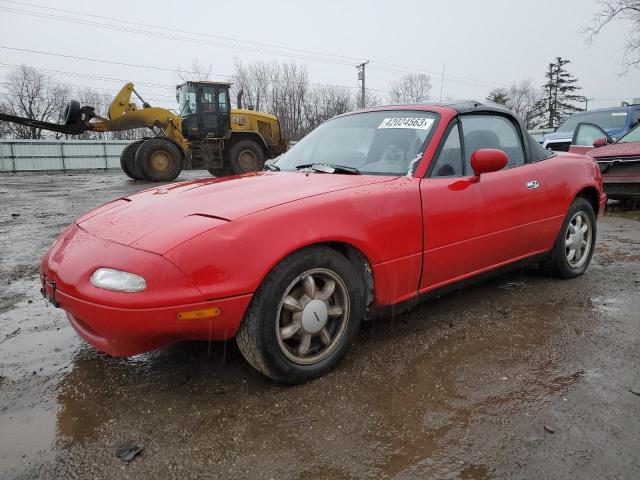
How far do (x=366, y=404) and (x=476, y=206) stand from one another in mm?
1447

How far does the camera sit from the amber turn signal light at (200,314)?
1884 mm

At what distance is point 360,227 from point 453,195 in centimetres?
75

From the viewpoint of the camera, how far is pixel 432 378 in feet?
7.43

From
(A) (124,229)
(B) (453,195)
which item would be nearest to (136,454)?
(A) (124,229)

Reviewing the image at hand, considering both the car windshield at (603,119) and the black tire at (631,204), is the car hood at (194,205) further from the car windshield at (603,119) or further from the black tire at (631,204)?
the car windshield at (603,119)

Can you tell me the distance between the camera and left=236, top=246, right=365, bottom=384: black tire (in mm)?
2018

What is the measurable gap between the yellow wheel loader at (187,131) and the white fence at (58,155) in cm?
568

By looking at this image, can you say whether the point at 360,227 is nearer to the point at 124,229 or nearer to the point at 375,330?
the point at 375,330

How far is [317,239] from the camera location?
2141mm

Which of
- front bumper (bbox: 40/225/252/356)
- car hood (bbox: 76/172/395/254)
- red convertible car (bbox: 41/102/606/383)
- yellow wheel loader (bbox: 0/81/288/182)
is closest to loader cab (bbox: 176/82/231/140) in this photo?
yellow wheel loader (bbox: 0/81/288/182)

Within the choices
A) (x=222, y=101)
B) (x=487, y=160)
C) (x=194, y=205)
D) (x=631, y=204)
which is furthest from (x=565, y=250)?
(x=222, y=101)

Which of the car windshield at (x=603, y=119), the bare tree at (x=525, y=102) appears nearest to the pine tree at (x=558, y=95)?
the bare tree at (x=525, y=102)

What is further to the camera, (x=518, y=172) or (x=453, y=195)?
(x=518, y=172)

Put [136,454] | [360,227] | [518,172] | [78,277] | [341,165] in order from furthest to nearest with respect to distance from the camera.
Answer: [518,172] < [341,165] < [360,227] < [78,277] < [136,454]
